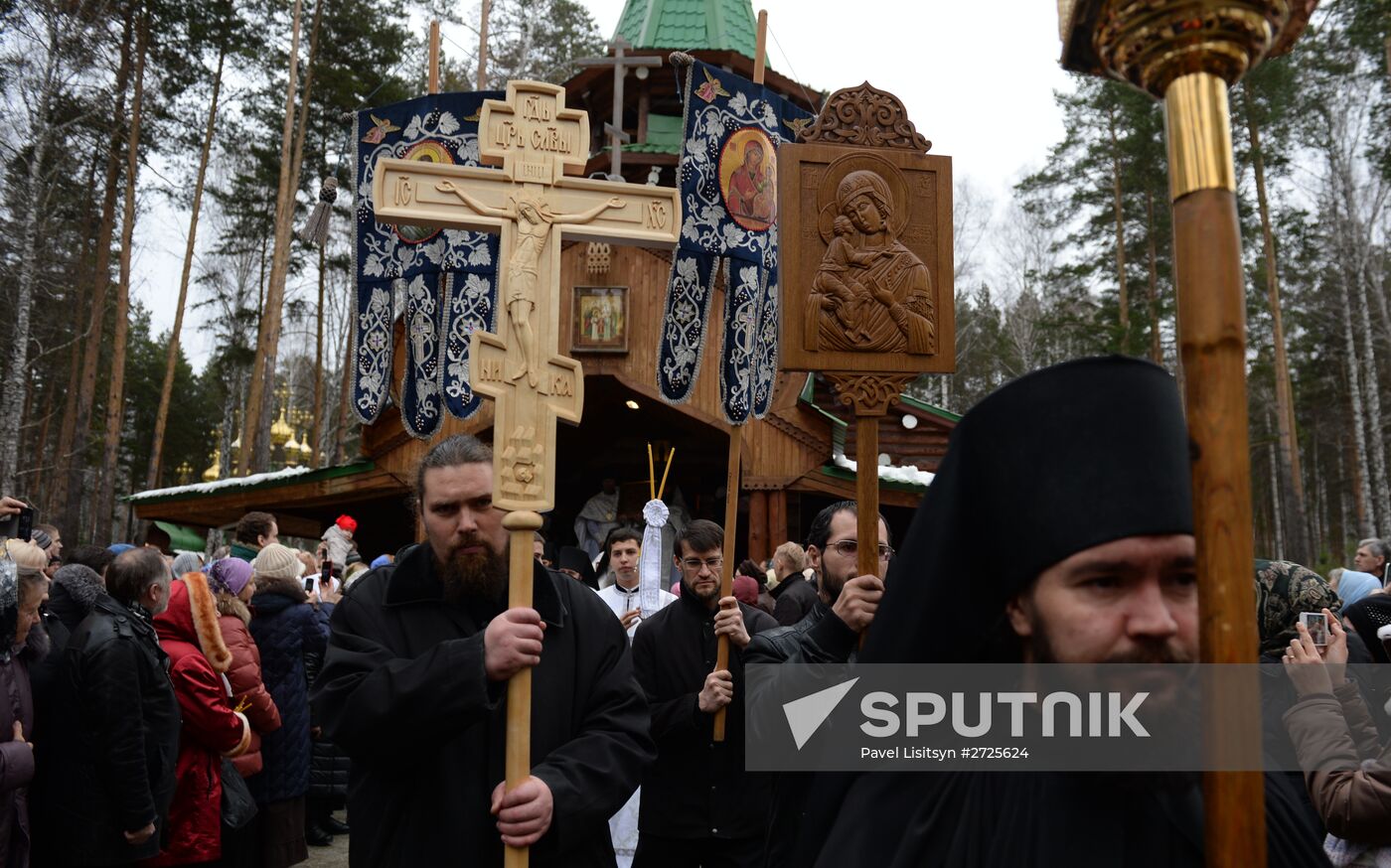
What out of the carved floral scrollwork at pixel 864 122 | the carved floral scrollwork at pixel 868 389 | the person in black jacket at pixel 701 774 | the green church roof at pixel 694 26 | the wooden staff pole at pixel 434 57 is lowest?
the person in black jacket at pixel 701 774

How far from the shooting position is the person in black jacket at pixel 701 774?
4.87 metres

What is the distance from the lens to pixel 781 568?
8.01m

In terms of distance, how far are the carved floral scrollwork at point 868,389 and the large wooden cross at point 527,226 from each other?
798mm

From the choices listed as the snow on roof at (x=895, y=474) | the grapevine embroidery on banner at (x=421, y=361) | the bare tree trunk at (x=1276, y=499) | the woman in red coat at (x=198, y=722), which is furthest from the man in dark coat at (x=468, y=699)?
the bare tree trunk at (x=1276, y=499)

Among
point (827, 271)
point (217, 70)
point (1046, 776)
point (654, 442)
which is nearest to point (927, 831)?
point (1046, 776)

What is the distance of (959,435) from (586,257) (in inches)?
624

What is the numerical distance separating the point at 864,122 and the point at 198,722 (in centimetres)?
415

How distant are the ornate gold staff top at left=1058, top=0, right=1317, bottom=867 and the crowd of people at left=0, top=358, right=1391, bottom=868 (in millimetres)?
301

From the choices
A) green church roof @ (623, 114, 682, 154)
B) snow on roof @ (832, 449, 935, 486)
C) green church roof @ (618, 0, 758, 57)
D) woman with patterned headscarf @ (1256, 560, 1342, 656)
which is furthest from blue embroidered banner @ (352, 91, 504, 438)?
green church roof @ (618, 0, 758, 57)

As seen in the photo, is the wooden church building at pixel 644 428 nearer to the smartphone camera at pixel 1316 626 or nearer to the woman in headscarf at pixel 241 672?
the woman in headscarf at pixel 241 672

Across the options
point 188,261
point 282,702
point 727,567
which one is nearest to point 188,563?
point 282,702

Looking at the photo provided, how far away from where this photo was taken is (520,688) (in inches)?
116

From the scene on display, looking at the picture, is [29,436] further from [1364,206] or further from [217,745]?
[1364,206]

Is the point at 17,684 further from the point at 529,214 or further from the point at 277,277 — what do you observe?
the point at 277,277
